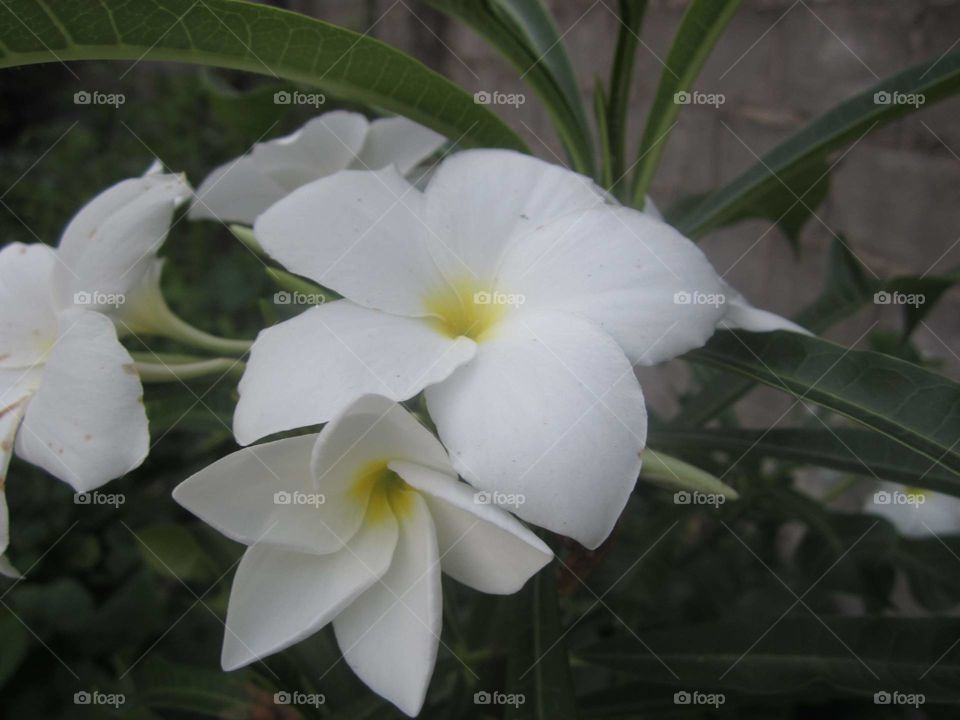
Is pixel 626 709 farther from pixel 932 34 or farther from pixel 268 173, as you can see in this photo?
pixel 932 34

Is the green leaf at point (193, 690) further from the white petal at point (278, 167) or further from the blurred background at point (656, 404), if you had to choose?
the white petal at point (278, 167)

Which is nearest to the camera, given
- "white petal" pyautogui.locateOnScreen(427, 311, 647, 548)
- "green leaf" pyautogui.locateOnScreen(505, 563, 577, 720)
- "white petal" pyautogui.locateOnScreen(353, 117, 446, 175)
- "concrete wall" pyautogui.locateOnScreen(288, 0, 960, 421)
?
"white petal" pyautogui.locateOnScreen(427, 311, 647, 548)

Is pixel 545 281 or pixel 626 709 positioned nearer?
pixel 545 281

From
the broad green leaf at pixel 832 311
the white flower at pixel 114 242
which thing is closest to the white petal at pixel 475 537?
the white flower at pixel 114 242

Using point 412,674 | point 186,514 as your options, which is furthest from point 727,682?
point 186,514

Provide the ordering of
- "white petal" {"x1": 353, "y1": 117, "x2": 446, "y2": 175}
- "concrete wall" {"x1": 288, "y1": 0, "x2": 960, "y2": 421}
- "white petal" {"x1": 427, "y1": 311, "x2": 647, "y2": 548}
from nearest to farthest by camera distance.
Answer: "white petal" {"x1": 427, "y1": 311, "x2": 647, "y2": 548}
"white petal" {"x1": 353, "y1": 117, "x2": 446, "y2": 175}
"concrete wall" {"x1": 288, "y1": 0, "x2": 960, "y2": 421}

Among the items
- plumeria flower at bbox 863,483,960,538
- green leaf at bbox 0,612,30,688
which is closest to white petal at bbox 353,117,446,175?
plumeria flower at bbox 863,483,960,538

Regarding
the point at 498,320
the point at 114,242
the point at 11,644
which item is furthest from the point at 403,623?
the point at 11,644

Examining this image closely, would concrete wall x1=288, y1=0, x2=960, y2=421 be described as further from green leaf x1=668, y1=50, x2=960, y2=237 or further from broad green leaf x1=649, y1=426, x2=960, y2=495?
broad green leaf x1=649, y1=426, x2=960, y2=495
